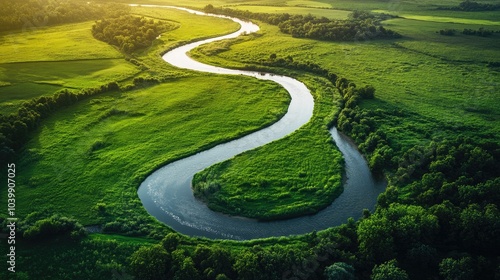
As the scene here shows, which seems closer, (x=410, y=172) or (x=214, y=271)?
(x=214, y=271)

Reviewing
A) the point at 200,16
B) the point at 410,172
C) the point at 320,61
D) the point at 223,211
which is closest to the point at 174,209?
the point at 223,211

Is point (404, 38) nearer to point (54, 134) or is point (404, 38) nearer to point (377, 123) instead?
point (377, 123)

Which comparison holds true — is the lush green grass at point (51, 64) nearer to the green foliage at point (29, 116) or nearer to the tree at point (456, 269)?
the green foliage at point (29, 116)

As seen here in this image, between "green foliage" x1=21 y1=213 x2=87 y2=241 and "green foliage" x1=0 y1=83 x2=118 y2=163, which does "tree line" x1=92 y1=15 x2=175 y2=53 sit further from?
"green foliage" x1=21 y1=213 x2=87 y2=241

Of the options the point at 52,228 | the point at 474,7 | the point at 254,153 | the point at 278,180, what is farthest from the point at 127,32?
the point at 474,7

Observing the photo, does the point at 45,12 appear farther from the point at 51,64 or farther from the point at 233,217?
the point at 233,217

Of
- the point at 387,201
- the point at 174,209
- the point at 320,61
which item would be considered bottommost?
the point at 174,209
